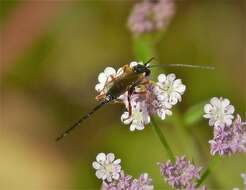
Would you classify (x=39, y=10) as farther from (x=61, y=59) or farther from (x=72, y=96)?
(x=72, y=96)

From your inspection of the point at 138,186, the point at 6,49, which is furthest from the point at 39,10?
the point at 138,186

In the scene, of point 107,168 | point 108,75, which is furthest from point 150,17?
point 107,168

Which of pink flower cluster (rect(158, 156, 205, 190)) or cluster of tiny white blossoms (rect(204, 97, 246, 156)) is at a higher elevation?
cluster of tiny white blossoms (rect(204, 97, 246, 156))

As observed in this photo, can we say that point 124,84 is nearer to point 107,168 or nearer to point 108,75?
point 108,75

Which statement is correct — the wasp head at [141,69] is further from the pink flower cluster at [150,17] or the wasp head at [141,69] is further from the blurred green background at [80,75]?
the blurred green background at [80,75]

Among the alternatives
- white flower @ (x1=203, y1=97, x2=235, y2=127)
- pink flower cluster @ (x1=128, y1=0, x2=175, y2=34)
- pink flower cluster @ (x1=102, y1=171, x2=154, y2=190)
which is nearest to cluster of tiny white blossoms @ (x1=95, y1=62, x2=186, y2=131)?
white flower @ (x1=203, y1=97, x2=235, y2=127)

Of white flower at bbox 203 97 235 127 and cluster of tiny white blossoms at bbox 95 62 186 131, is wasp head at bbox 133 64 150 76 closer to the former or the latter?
cluster of tiny white blossoms at bbox 95 62 186 131
